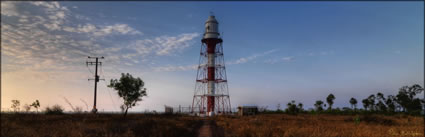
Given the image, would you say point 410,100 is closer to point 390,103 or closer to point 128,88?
point 390,103

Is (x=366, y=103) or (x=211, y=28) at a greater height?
(x=211, y=28)

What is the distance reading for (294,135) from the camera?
15.4 meters

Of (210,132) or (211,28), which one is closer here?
(210,132)

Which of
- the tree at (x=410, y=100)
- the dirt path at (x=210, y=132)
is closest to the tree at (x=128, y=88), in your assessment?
the dirt path at (x=210, y=132)

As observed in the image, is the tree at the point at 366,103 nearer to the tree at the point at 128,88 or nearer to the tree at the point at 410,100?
the tree at the point at 410,100

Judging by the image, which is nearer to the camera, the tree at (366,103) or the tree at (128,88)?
the tree at (128,88)

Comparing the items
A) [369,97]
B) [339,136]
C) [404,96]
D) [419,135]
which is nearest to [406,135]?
[419,135]

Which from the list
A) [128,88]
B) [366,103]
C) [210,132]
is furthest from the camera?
[366,103]

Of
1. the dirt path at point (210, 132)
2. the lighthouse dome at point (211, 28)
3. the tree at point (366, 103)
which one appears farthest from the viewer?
the tree at point (366, 103)

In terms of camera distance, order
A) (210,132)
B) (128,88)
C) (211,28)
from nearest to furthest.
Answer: (210,132) < (128,88) < (211,28)

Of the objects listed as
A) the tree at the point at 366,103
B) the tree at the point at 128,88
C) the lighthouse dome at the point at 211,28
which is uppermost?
the lighthouse dome at the point at 211,28

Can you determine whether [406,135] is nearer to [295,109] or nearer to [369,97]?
[295,109]

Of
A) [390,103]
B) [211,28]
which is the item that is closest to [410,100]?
[390,103]

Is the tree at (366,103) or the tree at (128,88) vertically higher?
the tree at (128,88)
